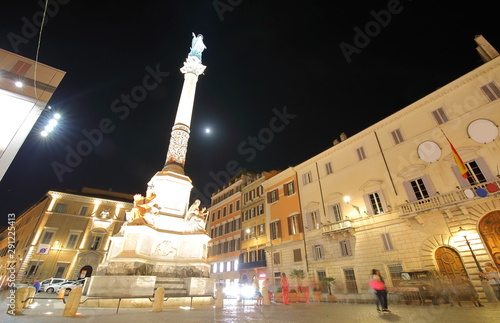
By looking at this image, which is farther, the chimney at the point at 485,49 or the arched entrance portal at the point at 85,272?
the arched entrance portal at the point at 85,272

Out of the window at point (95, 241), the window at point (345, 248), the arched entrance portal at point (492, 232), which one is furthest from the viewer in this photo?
the window at point (95, 241)

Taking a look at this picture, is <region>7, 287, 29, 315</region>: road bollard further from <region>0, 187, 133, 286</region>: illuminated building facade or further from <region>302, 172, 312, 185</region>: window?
<region>0, 187, 133, 286</region>: illuminated building facade

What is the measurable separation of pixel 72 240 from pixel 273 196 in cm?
2967

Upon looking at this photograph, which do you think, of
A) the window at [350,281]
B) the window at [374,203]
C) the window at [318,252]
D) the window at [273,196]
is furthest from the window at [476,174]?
the window at [273,196]

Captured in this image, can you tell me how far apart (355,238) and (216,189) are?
2607cm

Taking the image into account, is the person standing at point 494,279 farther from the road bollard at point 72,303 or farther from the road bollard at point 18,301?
the road bollard at point 18,301

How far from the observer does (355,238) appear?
58.4ft

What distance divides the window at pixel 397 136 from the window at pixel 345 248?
8.94 meters

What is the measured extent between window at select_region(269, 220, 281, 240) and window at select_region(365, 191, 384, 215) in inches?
384

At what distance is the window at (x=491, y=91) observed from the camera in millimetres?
14055

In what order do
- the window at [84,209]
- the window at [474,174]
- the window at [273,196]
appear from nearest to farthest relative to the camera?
the window at [474,174] < the window at [273,196] < the window at [84,209]

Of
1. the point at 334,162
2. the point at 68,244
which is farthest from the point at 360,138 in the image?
the point at 68,244

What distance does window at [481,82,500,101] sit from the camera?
14055 mm

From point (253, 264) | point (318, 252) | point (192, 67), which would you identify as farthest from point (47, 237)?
point (318, 252)
